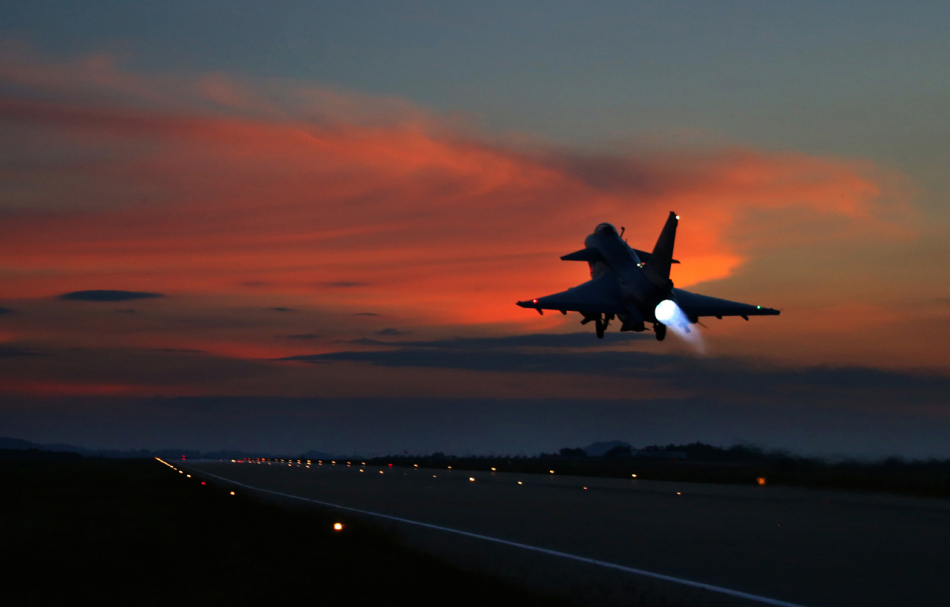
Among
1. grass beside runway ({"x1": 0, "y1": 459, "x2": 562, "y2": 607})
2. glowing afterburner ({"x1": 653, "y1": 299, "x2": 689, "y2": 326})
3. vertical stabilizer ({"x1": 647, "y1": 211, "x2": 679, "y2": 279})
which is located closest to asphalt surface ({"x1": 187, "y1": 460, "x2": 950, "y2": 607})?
grass beside runway ({"x1": 0, "y1": 459, "x2": 562, "y2": 607})

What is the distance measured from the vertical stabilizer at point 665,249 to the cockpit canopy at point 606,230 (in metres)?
8.29

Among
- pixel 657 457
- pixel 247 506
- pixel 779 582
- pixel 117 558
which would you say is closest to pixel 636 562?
pixel 779 582

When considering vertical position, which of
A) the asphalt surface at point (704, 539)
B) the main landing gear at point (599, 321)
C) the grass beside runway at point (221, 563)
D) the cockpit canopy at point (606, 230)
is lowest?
the grass beside runway at point (221, 563)

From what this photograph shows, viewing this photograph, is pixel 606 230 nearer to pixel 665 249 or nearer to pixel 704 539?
pixel 665 249

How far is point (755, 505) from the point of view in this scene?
44.9 meters

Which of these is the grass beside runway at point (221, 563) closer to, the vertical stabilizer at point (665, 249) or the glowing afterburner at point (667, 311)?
the glowing afterburner at point (667, 311)

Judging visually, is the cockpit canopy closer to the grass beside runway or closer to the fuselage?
the fuselage

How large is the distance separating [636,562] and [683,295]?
2796 cm

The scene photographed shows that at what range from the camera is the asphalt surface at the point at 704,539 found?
2077 centimetres

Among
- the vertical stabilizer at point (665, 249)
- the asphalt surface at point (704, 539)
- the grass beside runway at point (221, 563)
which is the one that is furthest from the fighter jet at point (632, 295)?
Result: the grass beside runway at point (221, 563)

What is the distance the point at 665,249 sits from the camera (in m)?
44.4

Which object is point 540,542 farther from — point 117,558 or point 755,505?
point 755,505

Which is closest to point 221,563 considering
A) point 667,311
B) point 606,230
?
point 667,311

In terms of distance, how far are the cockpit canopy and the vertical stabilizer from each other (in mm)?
8290
